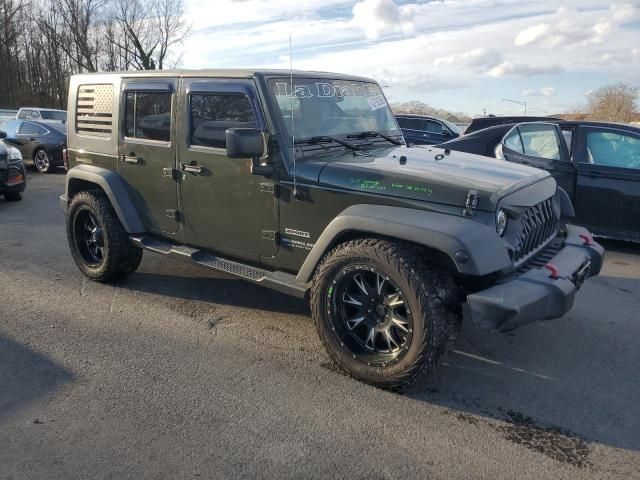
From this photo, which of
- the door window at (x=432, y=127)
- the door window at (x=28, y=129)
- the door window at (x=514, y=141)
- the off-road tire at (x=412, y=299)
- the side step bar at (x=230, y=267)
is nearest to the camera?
the off-road tire at (x=412, y=299)

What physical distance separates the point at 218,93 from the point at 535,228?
2.46 m

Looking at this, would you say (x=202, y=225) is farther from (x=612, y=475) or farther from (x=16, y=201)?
(x=16, y=201)

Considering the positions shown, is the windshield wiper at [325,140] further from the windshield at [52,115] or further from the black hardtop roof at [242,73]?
the windshield at [52,115]

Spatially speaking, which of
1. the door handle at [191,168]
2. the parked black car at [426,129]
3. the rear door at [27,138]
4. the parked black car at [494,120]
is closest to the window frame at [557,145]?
the parked black car at [494,120]

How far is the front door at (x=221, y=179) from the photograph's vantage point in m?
3.87

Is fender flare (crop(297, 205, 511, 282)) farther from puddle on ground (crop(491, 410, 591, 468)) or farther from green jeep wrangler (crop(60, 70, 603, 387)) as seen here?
puddle on ground (crop(491, 410, 591, 468))

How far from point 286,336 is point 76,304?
78.4 inches

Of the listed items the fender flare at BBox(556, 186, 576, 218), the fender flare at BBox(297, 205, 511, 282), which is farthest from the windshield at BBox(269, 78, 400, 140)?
the fender flare at BBox(556, 186, 576, 218)

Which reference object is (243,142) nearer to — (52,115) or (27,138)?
(27,138)

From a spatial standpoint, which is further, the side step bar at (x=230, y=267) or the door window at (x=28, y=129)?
the door window at (x=28, y=129)

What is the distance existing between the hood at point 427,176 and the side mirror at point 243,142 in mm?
455

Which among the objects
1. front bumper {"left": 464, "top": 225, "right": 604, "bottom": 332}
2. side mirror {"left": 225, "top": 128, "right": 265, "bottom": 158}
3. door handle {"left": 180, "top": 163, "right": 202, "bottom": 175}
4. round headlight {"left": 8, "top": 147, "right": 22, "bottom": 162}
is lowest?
front bumper {"left": 464, "top": 225, "right": 604, "bottom": 332}

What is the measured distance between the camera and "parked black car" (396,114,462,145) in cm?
1353

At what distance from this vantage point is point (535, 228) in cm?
357
